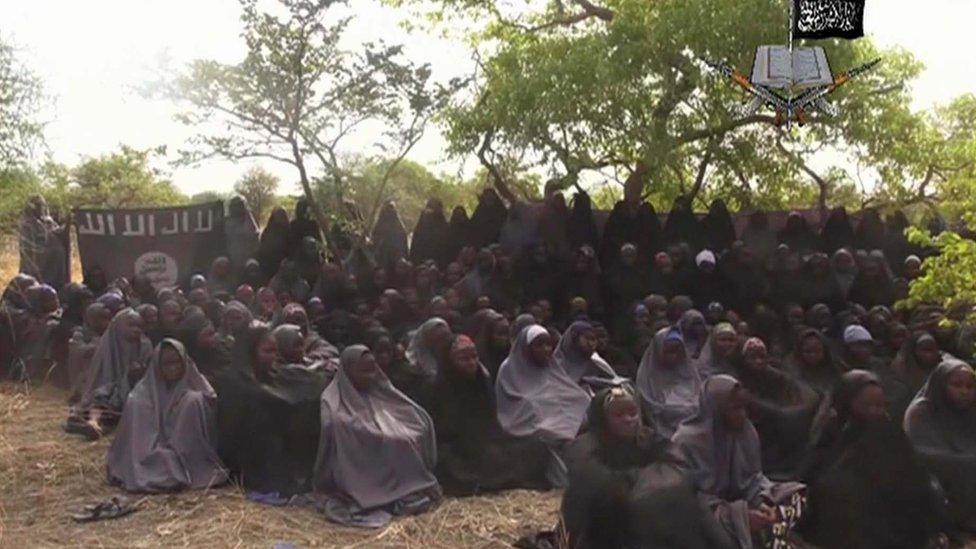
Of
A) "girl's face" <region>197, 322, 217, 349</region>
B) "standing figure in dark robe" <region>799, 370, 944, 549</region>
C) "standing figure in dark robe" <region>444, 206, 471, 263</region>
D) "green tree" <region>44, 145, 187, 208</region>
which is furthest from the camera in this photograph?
"green tree" <region>44, 145, 187, 208</region>

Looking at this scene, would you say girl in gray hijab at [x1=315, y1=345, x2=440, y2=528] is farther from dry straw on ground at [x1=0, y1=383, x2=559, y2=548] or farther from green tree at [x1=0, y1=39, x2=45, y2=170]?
green tree at [x1=0, y1=39, x2=45, y2=170]

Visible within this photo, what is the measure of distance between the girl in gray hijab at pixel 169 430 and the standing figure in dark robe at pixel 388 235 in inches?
200

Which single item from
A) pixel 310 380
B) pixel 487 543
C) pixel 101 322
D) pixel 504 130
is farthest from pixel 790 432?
pixel 504 130

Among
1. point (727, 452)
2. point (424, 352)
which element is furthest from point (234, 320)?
point (727, 452)

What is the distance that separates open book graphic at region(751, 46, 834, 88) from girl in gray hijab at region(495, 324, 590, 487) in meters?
4.68

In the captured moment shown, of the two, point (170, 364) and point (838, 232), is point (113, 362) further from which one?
point (838, 232)

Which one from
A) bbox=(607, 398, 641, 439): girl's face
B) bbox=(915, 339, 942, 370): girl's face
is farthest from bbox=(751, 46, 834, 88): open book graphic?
bbox=(607, 398, 641, 439): girl's face

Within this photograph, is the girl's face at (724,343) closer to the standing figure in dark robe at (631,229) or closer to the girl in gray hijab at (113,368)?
the girl in gray hijab at (113,368)

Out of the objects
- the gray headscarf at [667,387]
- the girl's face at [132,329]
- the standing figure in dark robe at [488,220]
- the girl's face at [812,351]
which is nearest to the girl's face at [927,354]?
the girl's face at [812,351]

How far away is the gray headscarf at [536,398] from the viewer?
6680 mm

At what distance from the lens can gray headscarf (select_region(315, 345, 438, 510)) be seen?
5887 millimetres

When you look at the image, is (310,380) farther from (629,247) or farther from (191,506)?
(629,247)

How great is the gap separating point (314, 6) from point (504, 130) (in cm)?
240

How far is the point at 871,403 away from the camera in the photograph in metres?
5.09
